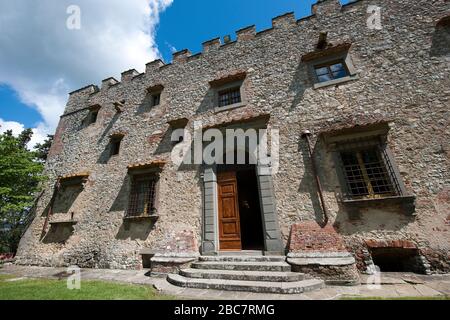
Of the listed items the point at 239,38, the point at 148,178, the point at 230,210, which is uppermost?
the point at 239,38

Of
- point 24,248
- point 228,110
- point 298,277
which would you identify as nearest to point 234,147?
point 228,110

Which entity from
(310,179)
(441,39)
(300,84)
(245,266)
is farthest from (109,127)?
(441,39)

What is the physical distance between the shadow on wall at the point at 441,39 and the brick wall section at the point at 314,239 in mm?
6376

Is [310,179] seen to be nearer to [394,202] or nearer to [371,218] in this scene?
[371,218]

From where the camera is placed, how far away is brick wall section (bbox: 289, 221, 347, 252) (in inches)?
207

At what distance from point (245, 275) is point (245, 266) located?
484 mm

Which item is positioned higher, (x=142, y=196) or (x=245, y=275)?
(x=142, y=196)

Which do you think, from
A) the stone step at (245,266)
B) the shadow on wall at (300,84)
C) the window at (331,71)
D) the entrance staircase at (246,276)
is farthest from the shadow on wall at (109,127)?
the window at (331,71)

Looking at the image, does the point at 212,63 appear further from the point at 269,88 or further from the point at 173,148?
the point at 173,148

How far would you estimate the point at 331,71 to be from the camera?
24.6 feet

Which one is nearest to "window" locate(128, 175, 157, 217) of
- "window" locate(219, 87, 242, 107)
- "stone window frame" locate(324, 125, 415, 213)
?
"window" locate(219, 87, 242, 107)

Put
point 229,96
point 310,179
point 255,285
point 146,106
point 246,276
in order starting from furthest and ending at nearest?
point 146,106 < point 229,96 < point 310,179 < point 246,276 < point 255,285

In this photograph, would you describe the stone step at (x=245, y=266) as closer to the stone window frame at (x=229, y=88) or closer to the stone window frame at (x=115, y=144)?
the stone window frame at (x=229, y=88)

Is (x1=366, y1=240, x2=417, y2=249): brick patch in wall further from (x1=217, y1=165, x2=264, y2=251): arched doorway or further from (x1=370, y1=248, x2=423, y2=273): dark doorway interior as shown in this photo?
(x1=217, y1=165, x2=264, y2=251): arched doorway
